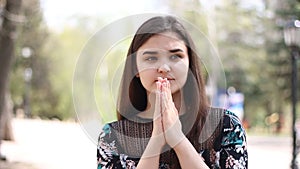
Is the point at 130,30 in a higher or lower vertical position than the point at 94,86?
higher

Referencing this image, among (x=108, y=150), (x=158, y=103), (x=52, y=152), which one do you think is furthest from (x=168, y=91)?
(x=52, y=152)

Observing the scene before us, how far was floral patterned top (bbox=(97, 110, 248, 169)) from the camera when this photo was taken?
1317 mm

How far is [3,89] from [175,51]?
30.7 feet

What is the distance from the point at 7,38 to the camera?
10172 millimetres

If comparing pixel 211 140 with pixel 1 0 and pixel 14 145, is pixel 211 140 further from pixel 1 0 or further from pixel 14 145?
pixel 14 145

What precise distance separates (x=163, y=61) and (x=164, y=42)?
0.21 ft

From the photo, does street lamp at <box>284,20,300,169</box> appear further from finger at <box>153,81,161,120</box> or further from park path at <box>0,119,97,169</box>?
finger at <box>153,81,161,120</box>

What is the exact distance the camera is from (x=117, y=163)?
1.38 m

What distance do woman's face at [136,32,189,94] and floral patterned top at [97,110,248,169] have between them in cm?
12

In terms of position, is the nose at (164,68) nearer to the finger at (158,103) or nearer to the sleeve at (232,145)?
the finger at (158,103)

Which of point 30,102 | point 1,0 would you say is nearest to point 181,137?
point 1,0

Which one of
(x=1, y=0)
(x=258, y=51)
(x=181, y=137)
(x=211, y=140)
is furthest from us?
(x=258, y=51)

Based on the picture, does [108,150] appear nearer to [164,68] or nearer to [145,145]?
[145,145]

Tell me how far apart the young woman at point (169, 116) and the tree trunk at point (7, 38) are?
901 cm
